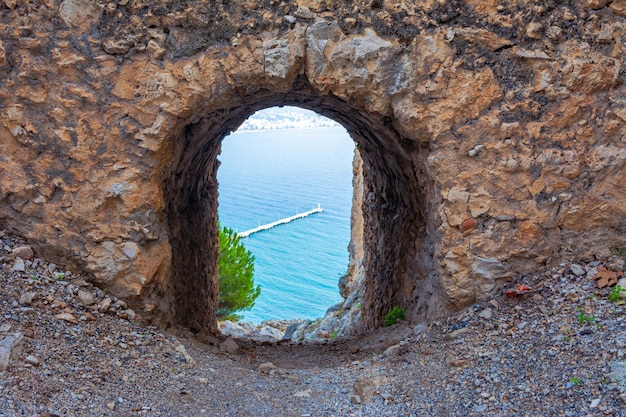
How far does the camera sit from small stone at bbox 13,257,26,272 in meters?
3.69

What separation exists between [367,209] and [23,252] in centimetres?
495

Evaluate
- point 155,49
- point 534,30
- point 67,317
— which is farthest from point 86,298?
point 534,30

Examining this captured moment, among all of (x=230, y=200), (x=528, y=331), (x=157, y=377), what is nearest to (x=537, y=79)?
(x=528, y=331)

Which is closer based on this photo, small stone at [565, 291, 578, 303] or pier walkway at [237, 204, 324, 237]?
small stone at [565, 291, 578, 303]

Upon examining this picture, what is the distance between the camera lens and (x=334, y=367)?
422 cm

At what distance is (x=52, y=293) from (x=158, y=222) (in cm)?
91

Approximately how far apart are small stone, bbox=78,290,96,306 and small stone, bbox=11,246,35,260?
48 centimetres

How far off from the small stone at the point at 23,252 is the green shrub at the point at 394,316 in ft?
12.3

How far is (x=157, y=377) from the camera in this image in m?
3.35

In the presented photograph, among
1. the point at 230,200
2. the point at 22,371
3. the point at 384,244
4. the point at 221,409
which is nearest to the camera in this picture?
the point at 22,371

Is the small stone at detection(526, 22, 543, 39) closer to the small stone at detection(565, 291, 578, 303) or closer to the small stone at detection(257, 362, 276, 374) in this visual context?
the small stone at detection(565, 291, 578, 303)

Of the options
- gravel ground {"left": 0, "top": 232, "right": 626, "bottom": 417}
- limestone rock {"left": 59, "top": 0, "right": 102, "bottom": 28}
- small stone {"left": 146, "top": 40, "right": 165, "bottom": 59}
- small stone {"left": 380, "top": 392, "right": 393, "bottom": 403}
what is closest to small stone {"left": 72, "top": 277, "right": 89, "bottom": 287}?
gravel ground {"left": 0, "top": 232, "right": 626, "bottom": 417}

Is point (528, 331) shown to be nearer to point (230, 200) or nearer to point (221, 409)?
point (221, 409)

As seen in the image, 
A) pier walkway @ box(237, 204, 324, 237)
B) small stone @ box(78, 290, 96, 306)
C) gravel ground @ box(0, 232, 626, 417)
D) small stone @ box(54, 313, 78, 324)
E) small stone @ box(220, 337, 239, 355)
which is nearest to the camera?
gravel ground @ box(0, 232, 626, 417)
